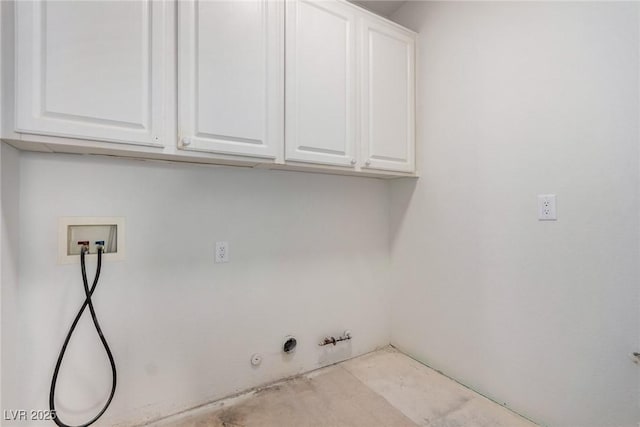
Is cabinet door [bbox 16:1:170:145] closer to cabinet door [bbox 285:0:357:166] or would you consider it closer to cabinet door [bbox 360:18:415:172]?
cabinet door [bbox 285:0:357:166]

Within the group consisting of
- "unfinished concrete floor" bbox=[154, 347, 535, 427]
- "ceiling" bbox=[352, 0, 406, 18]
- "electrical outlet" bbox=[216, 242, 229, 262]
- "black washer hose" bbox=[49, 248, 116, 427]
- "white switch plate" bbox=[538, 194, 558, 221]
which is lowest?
"unfinished concrete floor" bbox=[154, 347, 535, 427]

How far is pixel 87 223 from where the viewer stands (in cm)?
131

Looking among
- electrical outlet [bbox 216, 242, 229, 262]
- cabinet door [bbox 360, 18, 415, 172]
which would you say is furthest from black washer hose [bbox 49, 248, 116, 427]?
cabinet door [bbox 360, 18, 415, 172]

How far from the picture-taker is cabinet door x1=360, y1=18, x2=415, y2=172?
173cm

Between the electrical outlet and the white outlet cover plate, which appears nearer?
the white outlet cover plate

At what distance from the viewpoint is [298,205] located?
1.88m

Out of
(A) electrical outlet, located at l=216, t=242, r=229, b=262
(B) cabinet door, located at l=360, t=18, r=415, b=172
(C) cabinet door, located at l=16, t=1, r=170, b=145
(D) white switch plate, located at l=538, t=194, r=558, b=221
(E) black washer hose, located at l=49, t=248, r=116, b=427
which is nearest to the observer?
(C) cabinet door, located at l=16, t=1, r=170, b=145

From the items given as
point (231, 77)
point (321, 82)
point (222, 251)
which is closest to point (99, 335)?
point (222, 251)

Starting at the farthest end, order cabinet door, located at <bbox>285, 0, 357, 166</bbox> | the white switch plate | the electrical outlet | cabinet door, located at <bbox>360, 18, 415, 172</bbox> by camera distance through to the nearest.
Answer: cabinet door, located at <bbox>360, 18, 415, 172</bbox> → the electrical outlet → cabinet door, located at <bbox>285, 0, 357, 166</bbox> → the white switch plate

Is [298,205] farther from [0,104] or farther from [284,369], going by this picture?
[0,104]

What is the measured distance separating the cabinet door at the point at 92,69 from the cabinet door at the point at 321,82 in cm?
58

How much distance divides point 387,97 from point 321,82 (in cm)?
48

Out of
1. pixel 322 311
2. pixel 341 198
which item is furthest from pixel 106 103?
pixel 322 311

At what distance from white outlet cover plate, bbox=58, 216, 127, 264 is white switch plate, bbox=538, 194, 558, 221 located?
197 centimetres
